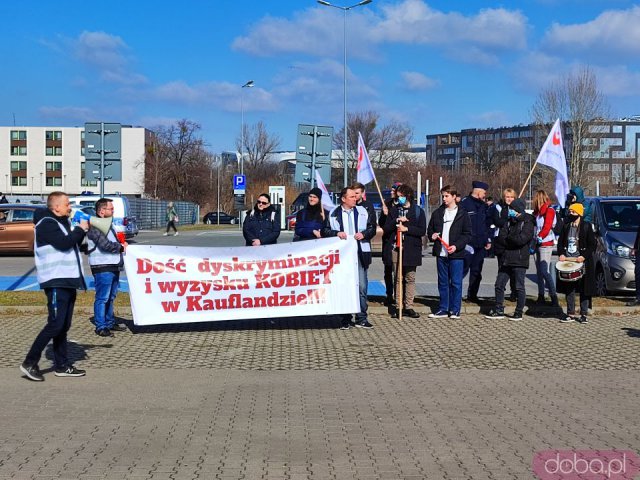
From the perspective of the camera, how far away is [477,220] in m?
13.9

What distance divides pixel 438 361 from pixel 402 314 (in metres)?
3.37

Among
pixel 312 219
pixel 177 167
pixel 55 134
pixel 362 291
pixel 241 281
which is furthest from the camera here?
pixel 55 134

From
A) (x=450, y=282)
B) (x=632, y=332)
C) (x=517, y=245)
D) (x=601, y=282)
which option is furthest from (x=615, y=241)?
(x=450, y=282)

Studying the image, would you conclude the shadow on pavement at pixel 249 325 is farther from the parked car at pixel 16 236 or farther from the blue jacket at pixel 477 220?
the parked car at pixel 16 236

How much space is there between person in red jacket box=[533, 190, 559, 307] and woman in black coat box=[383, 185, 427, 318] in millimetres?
1918

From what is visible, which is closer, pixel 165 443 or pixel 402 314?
pixel 165 443

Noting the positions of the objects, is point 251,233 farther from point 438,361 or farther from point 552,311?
point 552,311

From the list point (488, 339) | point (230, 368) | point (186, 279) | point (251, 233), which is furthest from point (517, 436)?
point (251, 233)

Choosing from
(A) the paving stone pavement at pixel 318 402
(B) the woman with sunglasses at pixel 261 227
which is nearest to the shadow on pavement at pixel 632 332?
(A) the paving stone pavement at pixel 318 402

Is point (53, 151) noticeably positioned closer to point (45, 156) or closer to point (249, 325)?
point (45, 156)

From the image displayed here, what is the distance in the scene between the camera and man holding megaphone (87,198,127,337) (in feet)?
35.8

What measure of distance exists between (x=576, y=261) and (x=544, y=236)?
1087mm

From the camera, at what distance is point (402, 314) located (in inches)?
508

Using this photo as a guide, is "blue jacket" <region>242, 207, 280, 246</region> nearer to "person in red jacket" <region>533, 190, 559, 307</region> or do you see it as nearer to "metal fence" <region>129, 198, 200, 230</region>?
"person in red jacket" <region>533, 190, 559, 307</region>
